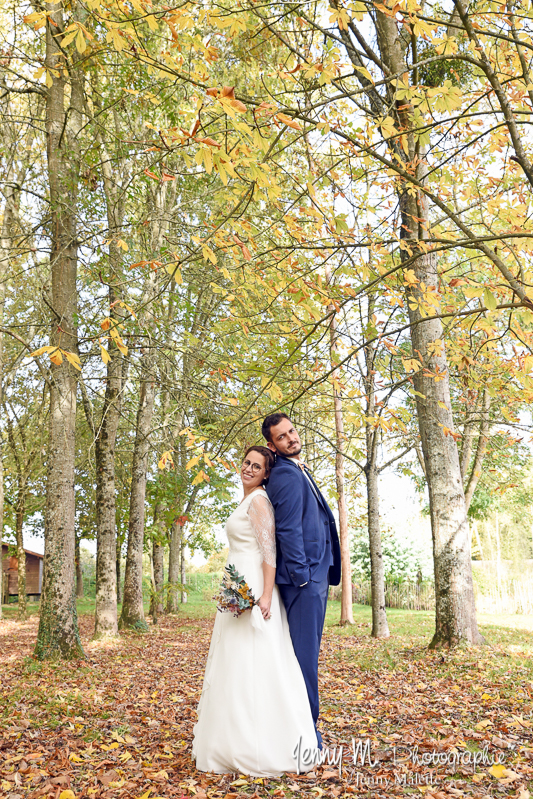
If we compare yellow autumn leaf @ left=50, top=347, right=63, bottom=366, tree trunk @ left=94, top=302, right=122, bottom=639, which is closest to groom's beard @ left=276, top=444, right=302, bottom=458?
yellow autumn leaf @ left=50, top=347, right=63, bottom=366

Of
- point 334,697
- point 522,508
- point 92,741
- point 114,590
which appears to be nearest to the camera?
point 92,741

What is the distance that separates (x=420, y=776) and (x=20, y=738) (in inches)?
120

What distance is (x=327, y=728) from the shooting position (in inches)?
184

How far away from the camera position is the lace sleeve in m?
3.96

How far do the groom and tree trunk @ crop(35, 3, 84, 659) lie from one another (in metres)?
4.93

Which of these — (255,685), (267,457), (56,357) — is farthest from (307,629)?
(56,357)

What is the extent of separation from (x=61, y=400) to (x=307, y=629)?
5969mm

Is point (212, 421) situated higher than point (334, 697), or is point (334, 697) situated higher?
point (212, 421)

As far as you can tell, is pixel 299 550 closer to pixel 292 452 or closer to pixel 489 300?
pixel 292 452

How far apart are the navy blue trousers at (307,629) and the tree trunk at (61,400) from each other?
539 centimetres

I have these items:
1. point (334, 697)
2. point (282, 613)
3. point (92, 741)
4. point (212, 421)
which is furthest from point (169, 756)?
point (212, 421)

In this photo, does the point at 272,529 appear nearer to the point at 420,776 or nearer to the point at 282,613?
the point at 282,613

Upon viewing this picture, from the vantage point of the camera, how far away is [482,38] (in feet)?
20.2

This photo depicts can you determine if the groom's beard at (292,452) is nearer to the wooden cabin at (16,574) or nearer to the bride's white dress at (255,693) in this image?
the bride's white dress at (255,693)
